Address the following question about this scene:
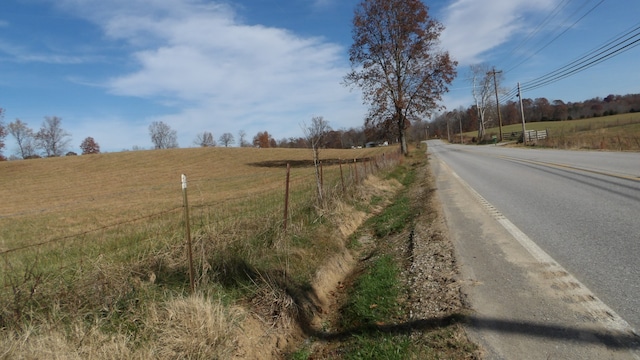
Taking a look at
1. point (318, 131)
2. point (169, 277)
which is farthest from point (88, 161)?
point (169, 277)

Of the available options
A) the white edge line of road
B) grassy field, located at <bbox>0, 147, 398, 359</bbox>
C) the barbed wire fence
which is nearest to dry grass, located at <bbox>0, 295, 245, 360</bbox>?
grassy field, located at <bbox>0, 147, 398, 359</bbox>

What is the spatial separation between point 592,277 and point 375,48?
3066 cm

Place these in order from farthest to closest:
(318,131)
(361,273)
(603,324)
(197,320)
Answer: (318,131)
(361,273)
(197,320)
(603,324)

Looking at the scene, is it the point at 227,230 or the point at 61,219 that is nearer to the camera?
the point at 227,230

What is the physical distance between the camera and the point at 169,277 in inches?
191

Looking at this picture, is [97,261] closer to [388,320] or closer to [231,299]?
[231,299]

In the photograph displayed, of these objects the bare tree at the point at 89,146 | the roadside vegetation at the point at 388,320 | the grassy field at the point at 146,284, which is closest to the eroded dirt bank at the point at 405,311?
the roadside vegetation at the point at 388,320

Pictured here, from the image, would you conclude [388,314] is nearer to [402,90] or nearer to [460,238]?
[460,238]

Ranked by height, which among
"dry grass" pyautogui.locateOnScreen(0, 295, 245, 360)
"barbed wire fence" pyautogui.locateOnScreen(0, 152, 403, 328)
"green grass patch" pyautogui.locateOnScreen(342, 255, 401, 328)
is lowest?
"green grass patch" pyautogui.locateOnScreen(342, 255, 401, 328)

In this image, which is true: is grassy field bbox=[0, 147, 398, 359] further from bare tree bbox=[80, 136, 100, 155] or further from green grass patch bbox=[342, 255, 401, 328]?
bare tree bbox=[80, 136, 100, 155]

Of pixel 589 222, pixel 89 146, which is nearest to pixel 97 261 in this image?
pixel 589 222

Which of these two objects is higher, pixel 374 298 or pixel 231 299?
pixel 231 299

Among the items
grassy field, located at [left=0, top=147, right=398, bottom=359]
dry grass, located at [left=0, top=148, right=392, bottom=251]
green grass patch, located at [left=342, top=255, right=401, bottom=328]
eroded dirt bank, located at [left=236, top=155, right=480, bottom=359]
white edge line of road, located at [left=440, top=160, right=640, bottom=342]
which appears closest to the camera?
white edge line of road, located at [left=440, top=160, right=640, bottom=342]

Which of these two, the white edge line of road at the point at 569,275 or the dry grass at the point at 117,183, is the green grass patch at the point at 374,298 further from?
the dry grass at the point at 117,183
